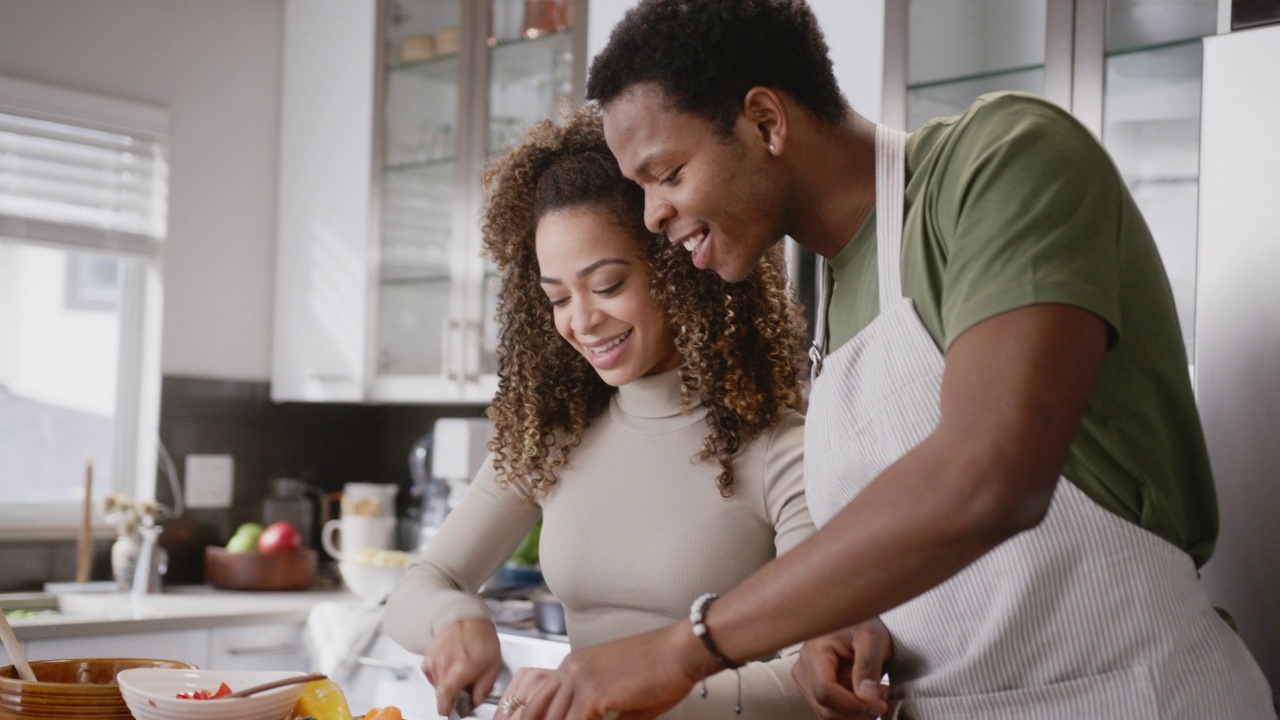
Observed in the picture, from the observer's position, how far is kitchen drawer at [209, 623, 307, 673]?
298cm

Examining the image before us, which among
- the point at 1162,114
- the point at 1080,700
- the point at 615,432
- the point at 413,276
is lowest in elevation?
the point at 1080,700

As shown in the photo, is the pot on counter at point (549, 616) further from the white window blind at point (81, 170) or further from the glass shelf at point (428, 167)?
the white window blind at point (81, 170)

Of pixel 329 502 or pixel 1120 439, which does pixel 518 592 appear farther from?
pixel 1120 439

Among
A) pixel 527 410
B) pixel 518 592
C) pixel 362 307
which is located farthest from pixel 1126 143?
pixel 362 307

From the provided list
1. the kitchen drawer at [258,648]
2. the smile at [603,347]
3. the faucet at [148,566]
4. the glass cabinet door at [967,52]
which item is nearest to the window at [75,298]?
the faucet at [148,566]

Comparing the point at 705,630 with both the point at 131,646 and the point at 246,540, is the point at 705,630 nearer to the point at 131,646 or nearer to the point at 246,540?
the point at 131,646

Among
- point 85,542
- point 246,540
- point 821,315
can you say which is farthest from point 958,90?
point 85,542

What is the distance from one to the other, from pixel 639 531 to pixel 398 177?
2.15 metres

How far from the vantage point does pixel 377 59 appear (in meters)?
3.44

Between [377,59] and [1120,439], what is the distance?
285 centimetres

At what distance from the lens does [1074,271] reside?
32.3 inches

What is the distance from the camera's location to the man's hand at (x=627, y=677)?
2.99 ft

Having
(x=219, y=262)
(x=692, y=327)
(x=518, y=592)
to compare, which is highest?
(x=219, y=262)

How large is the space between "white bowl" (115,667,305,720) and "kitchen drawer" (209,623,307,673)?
180 cm
